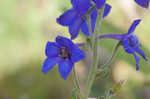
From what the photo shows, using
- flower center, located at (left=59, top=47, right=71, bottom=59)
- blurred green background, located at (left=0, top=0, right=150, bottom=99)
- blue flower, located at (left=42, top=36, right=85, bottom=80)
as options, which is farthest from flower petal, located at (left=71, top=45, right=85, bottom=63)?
blurred green background, located at (left=0, top=0, right=150, bottom=99)

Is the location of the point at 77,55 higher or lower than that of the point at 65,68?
higher

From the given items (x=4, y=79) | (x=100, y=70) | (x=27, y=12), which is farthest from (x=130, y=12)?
(x=100, y=70)

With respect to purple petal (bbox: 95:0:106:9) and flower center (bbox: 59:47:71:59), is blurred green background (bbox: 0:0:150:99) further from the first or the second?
purple petal (bbox: 95:0:106:9)

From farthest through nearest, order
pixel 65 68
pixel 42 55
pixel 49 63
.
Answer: pixel 42 55 → pixel 49 63 → pixel 65 68

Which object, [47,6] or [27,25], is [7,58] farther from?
[47,6]

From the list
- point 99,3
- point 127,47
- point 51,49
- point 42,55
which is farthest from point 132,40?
point 42,55

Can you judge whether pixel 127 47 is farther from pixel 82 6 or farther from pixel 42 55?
pixel 42 55

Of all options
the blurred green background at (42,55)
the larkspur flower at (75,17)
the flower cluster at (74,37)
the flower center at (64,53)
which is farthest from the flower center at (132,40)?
the blurred green background at (42,55)

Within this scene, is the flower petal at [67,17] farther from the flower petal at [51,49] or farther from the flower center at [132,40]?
the flower center at [132,40]
